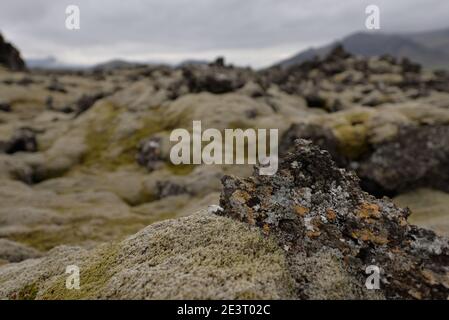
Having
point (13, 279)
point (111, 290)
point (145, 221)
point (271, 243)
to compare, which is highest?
point (271, 243)

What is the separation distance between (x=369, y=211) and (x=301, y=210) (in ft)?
9.13

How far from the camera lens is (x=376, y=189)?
5988cm

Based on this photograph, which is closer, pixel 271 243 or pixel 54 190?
pixel 271 243

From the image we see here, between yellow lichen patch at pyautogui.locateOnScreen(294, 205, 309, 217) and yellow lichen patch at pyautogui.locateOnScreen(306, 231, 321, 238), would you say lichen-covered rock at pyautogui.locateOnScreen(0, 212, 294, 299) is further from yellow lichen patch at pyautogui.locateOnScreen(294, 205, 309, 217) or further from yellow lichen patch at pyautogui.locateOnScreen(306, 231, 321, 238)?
yellow lichen patch at pyautogui.locateOnScreen(294, 205, 309, 217)

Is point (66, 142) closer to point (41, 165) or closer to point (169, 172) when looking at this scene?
point (41, 165)

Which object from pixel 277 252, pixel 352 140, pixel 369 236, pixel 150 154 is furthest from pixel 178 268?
pixel 150 154

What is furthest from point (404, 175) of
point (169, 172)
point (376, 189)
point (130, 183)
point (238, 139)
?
point (130, 183)

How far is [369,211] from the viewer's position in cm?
1961

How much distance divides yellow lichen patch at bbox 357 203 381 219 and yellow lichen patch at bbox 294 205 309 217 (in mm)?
2152

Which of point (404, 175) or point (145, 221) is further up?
point (404, 175)

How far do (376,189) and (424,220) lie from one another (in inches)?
Answer: 475

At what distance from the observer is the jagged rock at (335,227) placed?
1706 centimetres

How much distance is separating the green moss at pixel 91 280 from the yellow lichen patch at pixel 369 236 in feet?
31.9

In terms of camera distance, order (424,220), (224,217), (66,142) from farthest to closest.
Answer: (66,142) → (424,220) → (224,217)
